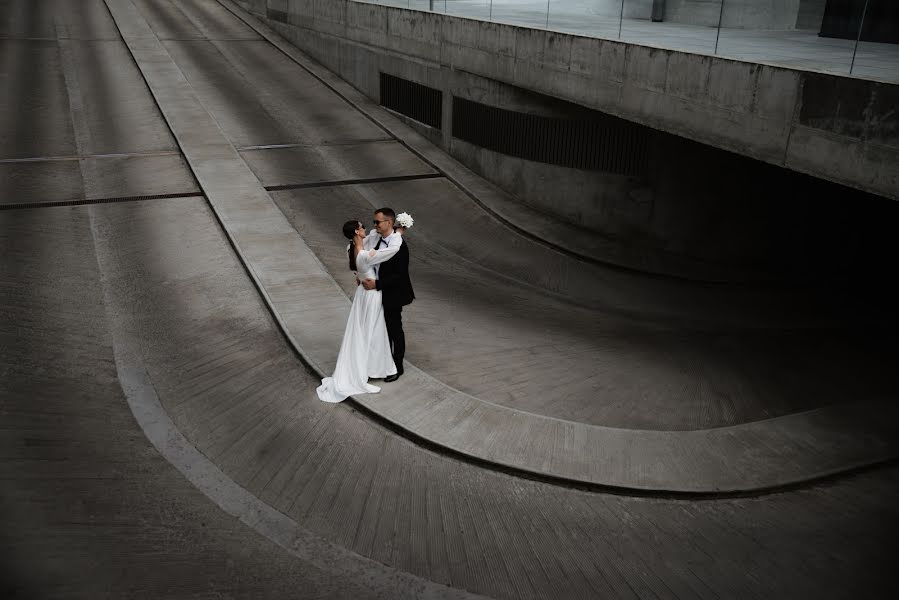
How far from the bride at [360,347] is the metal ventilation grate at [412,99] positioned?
1049 centimetres

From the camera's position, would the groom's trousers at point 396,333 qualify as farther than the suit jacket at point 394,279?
Yes

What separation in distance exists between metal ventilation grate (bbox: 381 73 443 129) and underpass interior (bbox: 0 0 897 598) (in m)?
1.72

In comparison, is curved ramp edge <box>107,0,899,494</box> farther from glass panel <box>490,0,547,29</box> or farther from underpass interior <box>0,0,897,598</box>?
glass panel <box>490,0,547,29</box>

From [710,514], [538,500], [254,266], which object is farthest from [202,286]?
[710,514]

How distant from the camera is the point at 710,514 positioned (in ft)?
24.0

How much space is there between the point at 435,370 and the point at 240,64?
61.0 feet

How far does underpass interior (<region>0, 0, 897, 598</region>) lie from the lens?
6.52m

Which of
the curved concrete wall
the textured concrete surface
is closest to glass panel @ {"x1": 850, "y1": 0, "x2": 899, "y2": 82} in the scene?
the curved concrete wall

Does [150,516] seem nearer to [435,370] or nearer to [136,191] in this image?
[435,370]

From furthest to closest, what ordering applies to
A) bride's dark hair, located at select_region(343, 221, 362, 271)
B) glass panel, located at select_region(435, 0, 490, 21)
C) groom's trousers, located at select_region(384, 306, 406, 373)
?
glass panel, located at select_region(435, 0, 490, 21) → groom's trousers, located at select_region(384, 306, 406, 373) → bride's dark hair, located at select_region(343, 221, 362, 271)

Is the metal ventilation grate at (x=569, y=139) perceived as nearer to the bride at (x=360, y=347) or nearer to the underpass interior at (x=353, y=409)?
the underpass interior at (x=353, y=409)

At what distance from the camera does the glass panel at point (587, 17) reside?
13664 millimetres

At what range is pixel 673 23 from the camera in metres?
→ 13.3

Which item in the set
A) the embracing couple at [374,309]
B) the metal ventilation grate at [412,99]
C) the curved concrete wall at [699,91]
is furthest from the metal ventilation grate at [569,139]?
the embracing couple at [374,309]
